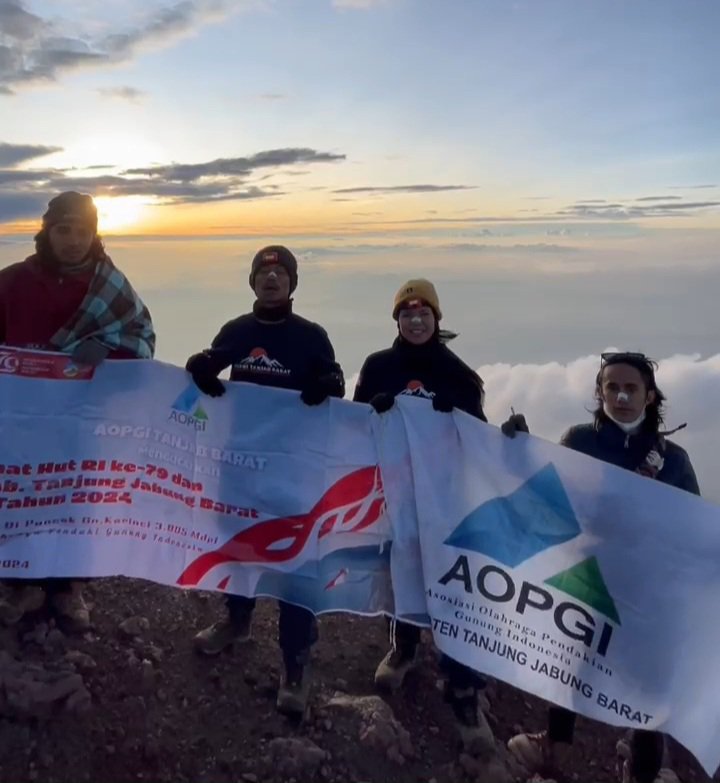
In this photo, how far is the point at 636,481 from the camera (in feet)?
16.4

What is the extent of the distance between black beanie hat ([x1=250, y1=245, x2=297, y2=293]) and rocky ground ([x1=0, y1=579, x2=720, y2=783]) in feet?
8.29

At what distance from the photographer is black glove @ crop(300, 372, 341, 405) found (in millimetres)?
5242

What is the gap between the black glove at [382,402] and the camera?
528cm

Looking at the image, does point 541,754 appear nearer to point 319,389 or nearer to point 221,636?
point 221,636

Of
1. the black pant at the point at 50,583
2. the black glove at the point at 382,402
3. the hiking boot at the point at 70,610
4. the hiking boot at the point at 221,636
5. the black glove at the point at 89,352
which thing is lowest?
the hiking boot at the point at 221,636

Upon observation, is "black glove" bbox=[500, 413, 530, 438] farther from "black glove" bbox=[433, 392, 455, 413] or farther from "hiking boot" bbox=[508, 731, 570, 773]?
"hiking boot" bbox=[508, 731, 570, 773]

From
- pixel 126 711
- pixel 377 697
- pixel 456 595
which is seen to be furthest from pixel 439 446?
pixel 126 711

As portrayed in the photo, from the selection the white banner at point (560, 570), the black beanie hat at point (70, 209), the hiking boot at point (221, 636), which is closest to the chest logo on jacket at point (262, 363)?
the white banner at point (560, 570)

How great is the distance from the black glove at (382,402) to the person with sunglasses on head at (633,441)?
1102 millimetres

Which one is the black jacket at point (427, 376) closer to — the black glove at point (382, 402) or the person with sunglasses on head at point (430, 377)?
the person with sunglasses on head at point (430, 377)

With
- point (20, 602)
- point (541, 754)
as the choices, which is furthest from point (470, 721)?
point (20, 602)

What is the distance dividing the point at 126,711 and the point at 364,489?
197cm

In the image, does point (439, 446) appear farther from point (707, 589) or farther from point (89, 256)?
point (89, 256)

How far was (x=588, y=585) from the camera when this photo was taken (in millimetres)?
5094
